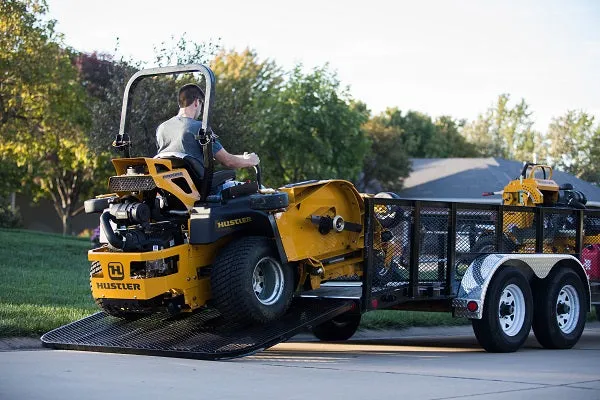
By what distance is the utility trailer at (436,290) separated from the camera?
970 cm

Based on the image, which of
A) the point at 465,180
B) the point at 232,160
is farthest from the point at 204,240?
the point at 465,180

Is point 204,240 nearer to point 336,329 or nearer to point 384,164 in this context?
point 336,329

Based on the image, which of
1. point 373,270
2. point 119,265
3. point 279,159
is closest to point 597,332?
point 373,270

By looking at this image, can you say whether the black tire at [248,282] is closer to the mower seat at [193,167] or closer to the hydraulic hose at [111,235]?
the mower seat at [193,167]

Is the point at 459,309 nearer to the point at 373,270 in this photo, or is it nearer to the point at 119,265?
the point at 373,270

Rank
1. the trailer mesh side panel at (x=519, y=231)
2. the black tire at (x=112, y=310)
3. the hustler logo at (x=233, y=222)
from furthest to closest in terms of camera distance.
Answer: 1. the trailer mesh side panel at (x=519, y=231)
2. the black tire at (x=112, y=310)
3. the hustler logo at (x=233, y=222)

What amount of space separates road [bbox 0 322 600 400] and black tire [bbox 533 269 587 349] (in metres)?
0.39

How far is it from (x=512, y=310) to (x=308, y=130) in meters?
35.0

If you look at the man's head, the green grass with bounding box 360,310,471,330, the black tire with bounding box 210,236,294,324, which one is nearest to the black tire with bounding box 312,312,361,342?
the green grass with bounding box 360,310,471,330

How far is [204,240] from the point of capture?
9.35 m

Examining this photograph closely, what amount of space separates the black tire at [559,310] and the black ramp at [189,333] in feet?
8.36

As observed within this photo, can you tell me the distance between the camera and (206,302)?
968 cm

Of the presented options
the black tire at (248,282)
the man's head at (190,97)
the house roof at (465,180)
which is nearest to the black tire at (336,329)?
the black tire at (248,282)

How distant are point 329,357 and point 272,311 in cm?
101
